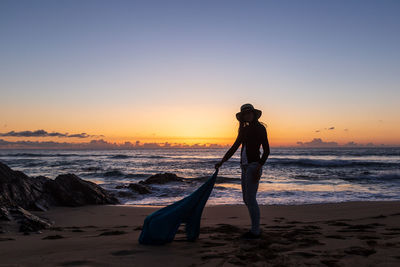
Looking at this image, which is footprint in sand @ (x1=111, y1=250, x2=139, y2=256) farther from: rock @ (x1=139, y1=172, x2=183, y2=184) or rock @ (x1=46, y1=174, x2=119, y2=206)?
rock @ (x1=139, y1=172, x2=183, y2=184)

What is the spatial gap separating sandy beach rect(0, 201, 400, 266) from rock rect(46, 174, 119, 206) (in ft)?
7.63

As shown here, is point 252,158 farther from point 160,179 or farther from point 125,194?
point 160,179

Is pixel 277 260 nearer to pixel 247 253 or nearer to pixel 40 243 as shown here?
pixel 247 253

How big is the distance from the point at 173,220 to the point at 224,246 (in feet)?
2.63

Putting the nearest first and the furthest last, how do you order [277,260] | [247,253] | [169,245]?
[277,260]
[247,253]
[169,245]

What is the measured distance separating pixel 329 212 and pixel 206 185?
436 cm

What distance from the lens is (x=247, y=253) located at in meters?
3.56

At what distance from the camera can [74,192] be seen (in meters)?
8.85

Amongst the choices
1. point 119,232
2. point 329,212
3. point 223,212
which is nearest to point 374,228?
point 329,212

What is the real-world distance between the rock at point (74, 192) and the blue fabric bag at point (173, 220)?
5.38 metres

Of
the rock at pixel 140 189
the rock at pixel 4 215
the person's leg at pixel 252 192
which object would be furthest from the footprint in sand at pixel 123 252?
the rock at pixel 140 189

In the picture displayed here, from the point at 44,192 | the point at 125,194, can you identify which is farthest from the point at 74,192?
the point at 125,194

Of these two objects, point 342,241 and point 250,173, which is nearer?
point 342,241

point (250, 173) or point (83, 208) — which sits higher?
point (250, 173)
